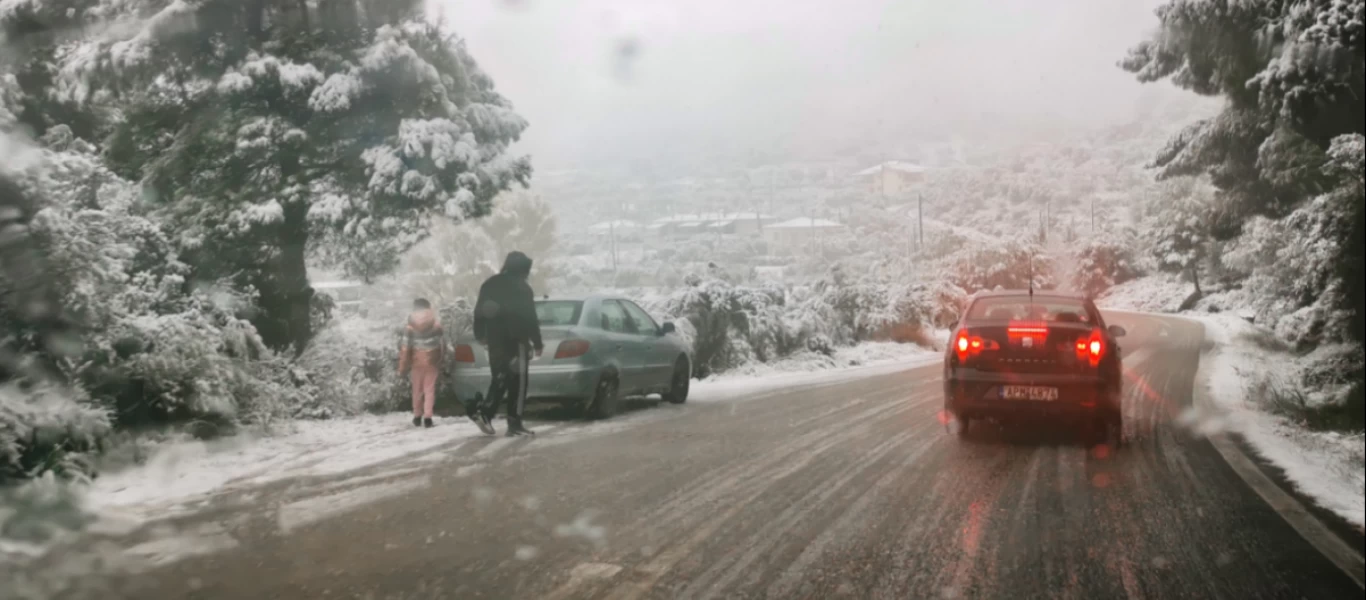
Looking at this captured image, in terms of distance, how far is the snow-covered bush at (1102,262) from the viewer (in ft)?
206

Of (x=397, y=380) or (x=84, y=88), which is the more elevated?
(x=84, y=88)

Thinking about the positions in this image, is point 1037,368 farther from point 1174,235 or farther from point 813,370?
point 1174,235

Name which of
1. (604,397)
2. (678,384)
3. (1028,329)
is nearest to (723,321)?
(678,384)

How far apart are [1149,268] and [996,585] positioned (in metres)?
64.1

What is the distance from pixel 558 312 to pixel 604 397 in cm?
110

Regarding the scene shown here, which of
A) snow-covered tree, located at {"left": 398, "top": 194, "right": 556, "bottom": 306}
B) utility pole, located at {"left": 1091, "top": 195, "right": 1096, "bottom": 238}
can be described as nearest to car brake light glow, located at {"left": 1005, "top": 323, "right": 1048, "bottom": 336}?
snow-covered tree, located at {"left": 398, "top": 194, "right": 556, "bottom": 306}

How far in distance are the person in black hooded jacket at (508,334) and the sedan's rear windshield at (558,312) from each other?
1.14 meters

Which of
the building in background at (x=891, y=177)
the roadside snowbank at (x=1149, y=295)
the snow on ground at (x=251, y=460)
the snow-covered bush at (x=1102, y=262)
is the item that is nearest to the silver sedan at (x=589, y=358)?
the snow on ground at (x=251, y=460)

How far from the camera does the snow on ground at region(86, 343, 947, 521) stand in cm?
667

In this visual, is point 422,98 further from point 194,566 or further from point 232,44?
point 194,566

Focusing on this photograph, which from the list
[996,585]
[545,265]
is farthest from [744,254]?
[996,585]

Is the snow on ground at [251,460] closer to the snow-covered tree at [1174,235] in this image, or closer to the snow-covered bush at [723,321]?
the snow-covered bush at [723,321]

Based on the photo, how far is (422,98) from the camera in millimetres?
12578

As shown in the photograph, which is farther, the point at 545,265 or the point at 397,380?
the point at 545,265
